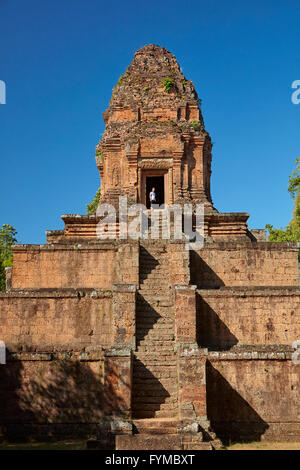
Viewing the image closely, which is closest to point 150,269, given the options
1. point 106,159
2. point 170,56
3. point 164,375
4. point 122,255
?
point 122,255

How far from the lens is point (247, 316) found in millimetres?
13789

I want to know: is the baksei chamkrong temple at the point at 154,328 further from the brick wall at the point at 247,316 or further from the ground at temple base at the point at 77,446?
the ground at temple base at the point at 77,446

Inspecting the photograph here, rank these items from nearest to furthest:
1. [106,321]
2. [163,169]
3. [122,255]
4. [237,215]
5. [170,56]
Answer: [106,321]
[122,255]
[237,215]
[163,169]
[170,56]

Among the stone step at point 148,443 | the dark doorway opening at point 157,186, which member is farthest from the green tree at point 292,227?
the stone step at point 148,443

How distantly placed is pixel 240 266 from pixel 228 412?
480 cm

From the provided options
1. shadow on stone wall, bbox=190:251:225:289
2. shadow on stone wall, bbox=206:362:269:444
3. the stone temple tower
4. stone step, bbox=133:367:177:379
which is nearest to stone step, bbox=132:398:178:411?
stone step, bbox=133:367:177:379

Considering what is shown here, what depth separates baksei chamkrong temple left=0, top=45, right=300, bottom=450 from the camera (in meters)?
11.3

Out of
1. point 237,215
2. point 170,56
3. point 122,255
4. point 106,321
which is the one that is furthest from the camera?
point 170,56

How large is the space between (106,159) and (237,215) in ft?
17.4

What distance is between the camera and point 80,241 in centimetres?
1634

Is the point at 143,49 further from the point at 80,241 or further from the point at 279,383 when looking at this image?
the point at 279,383

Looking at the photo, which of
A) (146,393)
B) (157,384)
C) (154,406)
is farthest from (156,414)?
(157,384)
